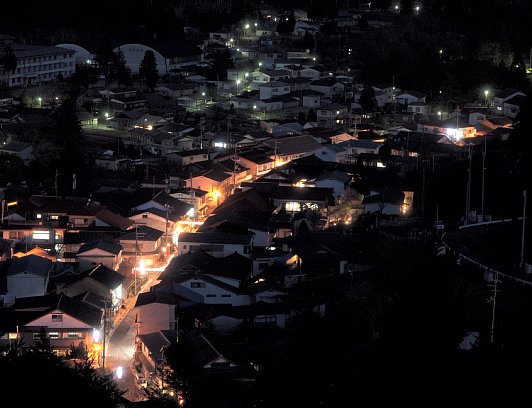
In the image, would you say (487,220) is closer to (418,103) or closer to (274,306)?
(274,306)

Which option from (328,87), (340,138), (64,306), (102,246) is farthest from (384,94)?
(64,306)

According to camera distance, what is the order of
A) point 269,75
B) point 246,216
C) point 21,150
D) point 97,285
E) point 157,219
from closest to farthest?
point 97,285 → point 246,216 → point 157,219 → point 21,150 → point 269,75

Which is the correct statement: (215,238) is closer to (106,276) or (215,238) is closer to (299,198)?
(106,276)

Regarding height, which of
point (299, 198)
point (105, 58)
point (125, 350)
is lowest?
point (125, 350)

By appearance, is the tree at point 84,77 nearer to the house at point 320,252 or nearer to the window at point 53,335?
the house at point 320,252

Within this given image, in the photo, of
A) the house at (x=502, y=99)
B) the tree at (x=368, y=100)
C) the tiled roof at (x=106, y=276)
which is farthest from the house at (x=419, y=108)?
the tiled roof at (x=106, y=276)

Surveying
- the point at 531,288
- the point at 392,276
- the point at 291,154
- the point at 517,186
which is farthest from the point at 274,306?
the point at 291,154
